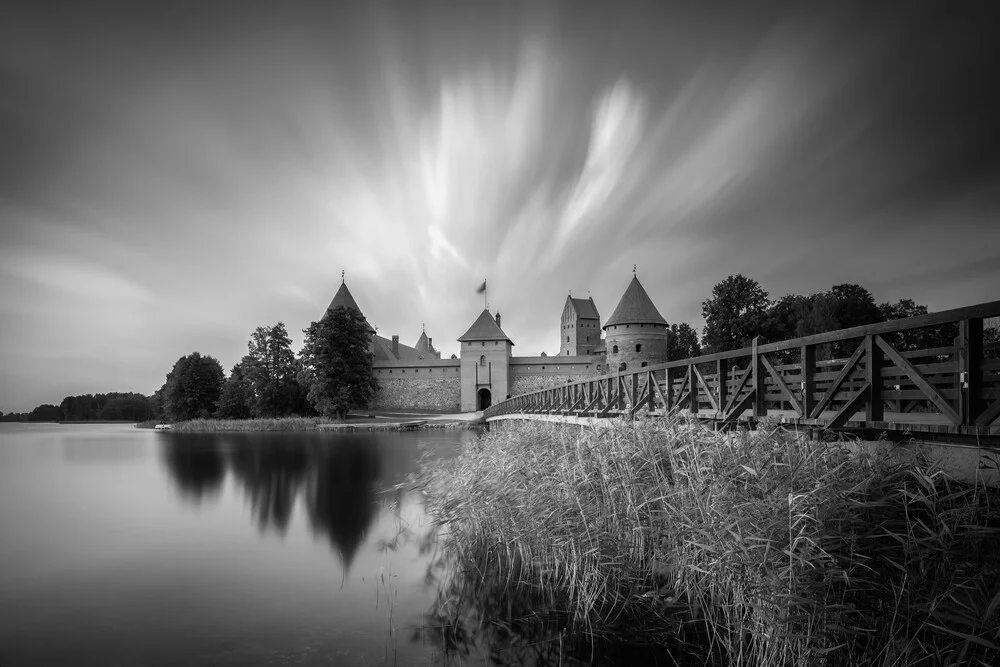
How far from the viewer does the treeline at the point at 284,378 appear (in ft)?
101

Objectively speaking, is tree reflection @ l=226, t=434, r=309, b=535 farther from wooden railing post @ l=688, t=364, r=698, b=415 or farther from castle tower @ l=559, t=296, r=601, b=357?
castle tower @ l=559, t=296, r=601, b=357

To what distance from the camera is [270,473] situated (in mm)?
13508

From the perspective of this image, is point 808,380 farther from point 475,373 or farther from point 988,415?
point 475,373

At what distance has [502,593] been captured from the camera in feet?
14.4

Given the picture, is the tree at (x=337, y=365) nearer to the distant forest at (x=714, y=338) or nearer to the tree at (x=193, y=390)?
the distant forest at (x=714, y=338)

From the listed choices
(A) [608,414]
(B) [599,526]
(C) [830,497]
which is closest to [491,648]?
(B) [599,526]

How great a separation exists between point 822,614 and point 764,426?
1599 mm

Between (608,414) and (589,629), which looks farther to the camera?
(608,414)

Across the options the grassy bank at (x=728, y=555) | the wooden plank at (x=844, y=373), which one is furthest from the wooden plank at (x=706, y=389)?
the wooden plank at (x=844, y=373)

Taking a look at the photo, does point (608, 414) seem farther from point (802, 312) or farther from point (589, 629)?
point (802, 312)

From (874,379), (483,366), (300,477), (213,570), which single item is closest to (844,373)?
(874,379)

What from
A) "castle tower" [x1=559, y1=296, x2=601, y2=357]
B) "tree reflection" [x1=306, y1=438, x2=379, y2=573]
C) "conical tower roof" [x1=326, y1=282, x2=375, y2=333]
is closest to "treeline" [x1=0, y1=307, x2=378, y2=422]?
"conical tower roof" [x1=326, y1=282, x2=375, y2=333]

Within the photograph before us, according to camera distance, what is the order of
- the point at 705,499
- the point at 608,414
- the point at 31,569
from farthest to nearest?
the point at 608,414 < the point at 31,569 < the point at 705,499

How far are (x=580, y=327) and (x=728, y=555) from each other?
192 feet
